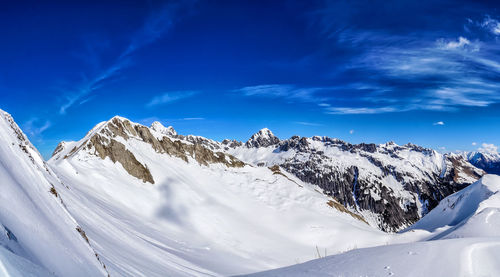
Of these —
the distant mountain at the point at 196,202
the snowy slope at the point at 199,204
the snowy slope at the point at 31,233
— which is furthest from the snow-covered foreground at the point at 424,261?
the distant mountain at the point at 196,202

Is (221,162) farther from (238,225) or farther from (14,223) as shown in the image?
(14,223)

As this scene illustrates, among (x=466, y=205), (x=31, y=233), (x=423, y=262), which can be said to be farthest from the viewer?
(x=466, y=205)

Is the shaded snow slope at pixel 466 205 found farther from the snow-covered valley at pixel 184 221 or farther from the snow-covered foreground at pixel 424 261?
the snow-covered foreground at pixel 424 261

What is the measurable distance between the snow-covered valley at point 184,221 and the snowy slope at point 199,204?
0.25 meters

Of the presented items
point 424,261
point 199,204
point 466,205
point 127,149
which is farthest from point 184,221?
point 466,205

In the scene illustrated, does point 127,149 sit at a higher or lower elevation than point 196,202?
higher

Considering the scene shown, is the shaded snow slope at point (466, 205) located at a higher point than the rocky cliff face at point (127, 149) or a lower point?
lower

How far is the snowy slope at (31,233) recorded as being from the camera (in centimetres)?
269

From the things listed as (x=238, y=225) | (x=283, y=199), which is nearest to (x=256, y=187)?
(x=283, y=199)

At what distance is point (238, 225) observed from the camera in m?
45.1

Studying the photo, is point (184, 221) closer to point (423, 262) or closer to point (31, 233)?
point (423, 262)

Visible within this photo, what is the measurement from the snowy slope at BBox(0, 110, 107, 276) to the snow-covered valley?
0.02 m

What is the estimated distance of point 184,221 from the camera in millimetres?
40094

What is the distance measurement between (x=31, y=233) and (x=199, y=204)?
45.0 metres
